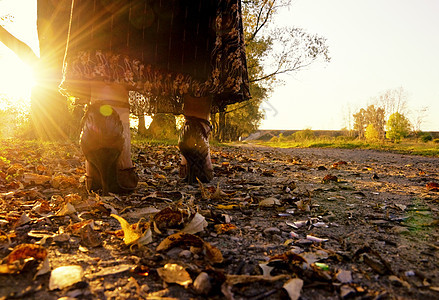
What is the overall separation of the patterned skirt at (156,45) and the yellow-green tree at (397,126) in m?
36.3

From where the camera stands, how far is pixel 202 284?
0.80 meters

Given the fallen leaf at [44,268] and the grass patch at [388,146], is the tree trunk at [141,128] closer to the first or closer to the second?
the grass patch at [388,146]

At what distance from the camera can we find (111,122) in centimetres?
166

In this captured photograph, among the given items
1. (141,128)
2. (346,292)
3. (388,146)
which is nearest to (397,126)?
(388,146)

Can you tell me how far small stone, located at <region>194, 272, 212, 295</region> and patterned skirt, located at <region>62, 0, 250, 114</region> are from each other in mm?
1307

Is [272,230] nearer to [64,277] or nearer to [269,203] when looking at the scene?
[269,203]

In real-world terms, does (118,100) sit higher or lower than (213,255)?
higher

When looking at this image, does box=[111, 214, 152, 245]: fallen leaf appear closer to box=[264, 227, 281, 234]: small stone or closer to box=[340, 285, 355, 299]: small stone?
box=[264, 227, 281, 234]: small stone

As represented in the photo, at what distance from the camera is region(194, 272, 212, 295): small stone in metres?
0.79

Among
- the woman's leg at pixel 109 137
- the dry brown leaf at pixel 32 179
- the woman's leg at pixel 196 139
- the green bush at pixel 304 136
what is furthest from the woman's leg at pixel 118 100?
the green bush at pixel 304 136

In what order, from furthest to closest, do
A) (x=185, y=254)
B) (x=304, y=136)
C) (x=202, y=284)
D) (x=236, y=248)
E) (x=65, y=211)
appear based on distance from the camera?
1. (x=304, y=136)
2. (x=65, y=211)
3. (x=236, y=248)
4. (x=185, y=254)
5. (x=202, y=284)

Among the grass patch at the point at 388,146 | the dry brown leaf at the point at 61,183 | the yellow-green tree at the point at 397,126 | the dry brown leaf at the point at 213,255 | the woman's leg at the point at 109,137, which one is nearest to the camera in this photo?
the dry brown leaf at the point at 213,255

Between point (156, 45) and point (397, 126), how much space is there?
3817 cm

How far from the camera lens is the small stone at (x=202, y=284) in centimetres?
79
